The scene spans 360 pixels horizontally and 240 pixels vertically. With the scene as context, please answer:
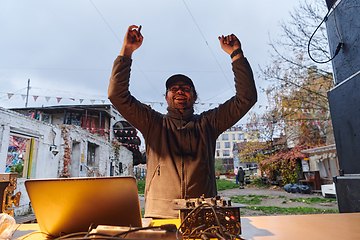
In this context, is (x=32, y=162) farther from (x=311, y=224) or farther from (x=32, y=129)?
(x=311, y=224)

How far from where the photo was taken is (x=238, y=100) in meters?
1.83

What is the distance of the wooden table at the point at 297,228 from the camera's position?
963 millimetres

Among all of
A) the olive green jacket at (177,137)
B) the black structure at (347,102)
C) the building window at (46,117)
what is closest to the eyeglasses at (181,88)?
the olive green jacket at (177,137)

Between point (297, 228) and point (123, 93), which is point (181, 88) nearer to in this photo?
point (123, 93)

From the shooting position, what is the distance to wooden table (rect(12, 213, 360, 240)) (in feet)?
3.16

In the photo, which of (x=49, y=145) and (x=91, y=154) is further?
(x=91, y=154)

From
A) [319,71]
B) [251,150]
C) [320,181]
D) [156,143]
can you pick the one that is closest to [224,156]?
[251,150]

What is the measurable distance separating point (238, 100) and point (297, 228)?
1.02m

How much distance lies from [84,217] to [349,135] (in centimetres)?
351

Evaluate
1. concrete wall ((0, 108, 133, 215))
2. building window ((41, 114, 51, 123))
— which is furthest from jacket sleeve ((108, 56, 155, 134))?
building window ((41, 114, 51, 123))

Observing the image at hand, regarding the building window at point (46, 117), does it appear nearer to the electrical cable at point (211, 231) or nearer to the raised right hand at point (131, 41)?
the raised right hand at point (131, 41)

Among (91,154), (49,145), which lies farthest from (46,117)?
(49,145)

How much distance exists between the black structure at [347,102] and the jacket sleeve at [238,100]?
2.00 metres

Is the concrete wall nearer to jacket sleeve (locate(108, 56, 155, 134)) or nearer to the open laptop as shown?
jacket sleeve (locate(108, 56, 155, 134))
